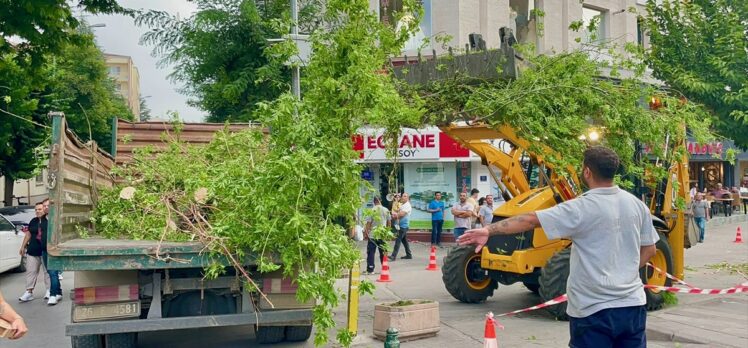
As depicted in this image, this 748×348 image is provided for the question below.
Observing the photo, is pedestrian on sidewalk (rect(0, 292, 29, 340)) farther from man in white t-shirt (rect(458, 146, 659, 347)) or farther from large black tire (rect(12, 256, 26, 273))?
→ large black tire (rect(12, 256, 26, 273))

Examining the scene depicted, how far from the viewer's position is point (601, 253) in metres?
4.00

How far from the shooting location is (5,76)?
14.1m

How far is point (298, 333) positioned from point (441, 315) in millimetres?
2475

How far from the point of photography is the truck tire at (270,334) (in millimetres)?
7715

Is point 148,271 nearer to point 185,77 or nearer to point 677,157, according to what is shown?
point 677,157

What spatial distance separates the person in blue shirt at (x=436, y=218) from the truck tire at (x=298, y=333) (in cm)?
1158

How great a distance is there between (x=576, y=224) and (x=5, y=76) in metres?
13.3

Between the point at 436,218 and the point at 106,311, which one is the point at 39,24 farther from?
the point at 436,218

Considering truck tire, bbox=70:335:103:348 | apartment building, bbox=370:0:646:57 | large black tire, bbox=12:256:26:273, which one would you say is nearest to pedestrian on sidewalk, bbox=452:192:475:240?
apartment building, bbox=370:0:646:57

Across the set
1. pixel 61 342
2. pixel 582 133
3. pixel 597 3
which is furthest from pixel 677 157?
pixel 597 3

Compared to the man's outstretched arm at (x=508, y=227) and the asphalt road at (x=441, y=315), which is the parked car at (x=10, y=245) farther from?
the man's outstretched arm at (x=508, y=227)

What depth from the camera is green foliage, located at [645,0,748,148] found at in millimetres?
12648

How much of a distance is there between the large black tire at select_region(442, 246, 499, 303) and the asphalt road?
0.16 metres

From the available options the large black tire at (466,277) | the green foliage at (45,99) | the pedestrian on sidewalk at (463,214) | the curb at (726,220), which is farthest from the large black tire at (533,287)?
the curb at (726,220)
